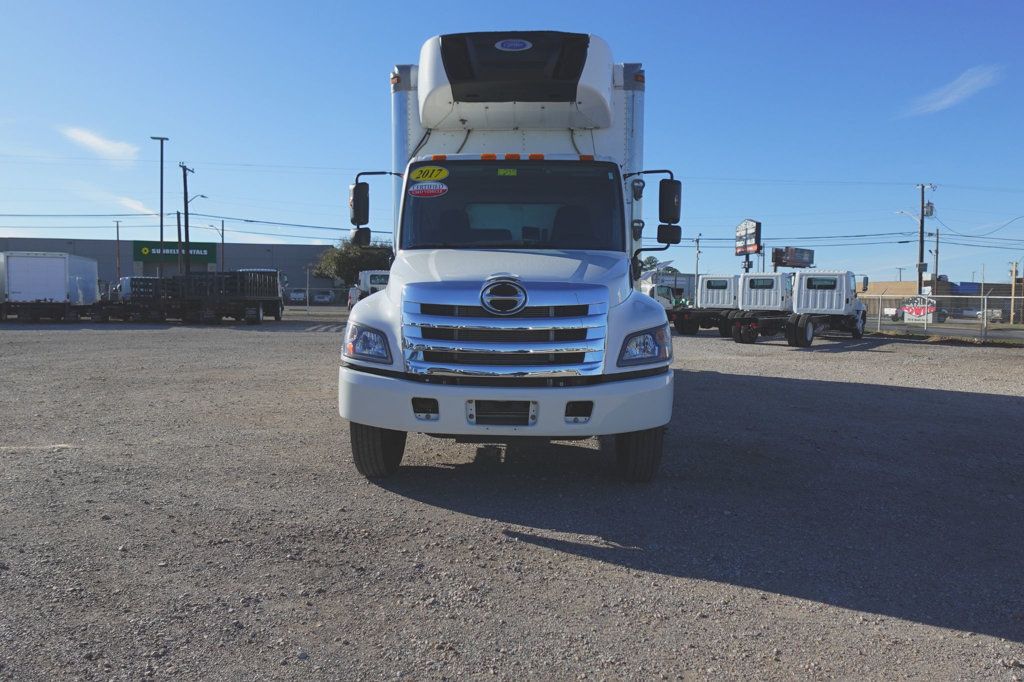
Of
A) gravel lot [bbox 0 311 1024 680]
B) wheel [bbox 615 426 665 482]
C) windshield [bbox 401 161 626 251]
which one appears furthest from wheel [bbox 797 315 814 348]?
wheel [bbox 615 426 665 482]

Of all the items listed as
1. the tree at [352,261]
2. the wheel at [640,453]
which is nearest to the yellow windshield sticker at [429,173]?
the wheel at [640,453]

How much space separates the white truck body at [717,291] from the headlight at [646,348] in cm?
2264

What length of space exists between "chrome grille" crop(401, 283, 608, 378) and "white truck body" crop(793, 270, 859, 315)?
2246 cm

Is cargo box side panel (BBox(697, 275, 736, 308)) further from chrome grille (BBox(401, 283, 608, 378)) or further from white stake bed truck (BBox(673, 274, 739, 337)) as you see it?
chrome grille (BBox(401, 283, 608, 378))

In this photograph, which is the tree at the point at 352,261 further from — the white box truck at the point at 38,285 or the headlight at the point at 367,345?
the headlight at the point at 367,345

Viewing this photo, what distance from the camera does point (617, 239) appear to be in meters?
6.31

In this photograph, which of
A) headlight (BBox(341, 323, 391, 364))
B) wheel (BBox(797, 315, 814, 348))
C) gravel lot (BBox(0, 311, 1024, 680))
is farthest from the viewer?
wheel (BBox(797, 315, 814, 348))

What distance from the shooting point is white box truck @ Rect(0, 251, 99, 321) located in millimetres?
31328

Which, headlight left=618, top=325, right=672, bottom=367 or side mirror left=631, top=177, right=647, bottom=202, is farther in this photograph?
side mirror left=631, top=177, right=647, bottom=202

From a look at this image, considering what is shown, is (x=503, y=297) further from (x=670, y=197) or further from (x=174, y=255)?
(x=174, y=255)

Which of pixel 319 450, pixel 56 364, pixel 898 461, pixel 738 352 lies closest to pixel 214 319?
pixel 56 364

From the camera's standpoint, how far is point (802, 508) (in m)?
5.12

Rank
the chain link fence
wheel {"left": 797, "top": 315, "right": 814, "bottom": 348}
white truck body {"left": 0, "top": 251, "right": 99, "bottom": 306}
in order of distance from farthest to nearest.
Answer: white truck body {"left": 0, "top": 251, "right": 99, "bottom": 306}
the chain link fence
wheel {"left": 797, "top": 315, "right": 814, "bottom": 348}

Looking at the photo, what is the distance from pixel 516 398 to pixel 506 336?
0.42 m
